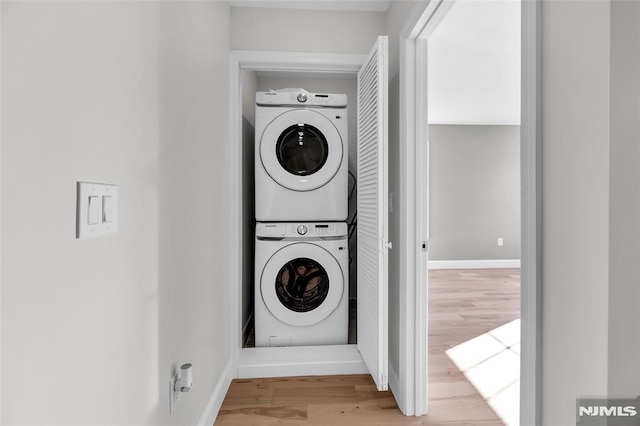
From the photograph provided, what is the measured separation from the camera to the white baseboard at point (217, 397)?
1.69m

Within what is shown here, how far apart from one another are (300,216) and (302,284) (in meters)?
0.48

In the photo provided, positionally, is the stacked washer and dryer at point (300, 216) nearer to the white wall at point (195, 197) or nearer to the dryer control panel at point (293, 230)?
the dryer control panel at point (293, 230)

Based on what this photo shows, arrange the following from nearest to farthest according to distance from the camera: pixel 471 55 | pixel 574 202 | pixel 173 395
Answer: pixel 574 202 < pixel 173 395 < pixel 471 55

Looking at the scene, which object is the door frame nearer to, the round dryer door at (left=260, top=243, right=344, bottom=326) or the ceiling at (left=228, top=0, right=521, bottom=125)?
the ceiling at (left=228, top=0, right=521, bottom=125)

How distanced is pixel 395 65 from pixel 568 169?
1390 millimetres

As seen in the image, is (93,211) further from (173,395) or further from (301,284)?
(301,284)

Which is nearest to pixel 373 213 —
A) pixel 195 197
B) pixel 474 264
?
pixel 195 197

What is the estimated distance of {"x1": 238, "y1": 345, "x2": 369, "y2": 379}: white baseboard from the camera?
223cm

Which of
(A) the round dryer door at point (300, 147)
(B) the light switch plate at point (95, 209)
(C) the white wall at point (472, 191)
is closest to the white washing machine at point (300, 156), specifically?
(A) the round dryer door at point (300, 147)

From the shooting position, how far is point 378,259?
1.84m

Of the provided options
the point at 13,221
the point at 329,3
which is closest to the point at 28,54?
the point at 13,221

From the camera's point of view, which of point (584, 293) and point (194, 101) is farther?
point (194, 101)

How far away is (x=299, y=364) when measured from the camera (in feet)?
7.34

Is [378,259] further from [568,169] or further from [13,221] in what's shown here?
[13,221]
